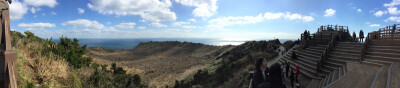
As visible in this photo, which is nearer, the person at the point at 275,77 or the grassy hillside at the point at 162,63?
the person at the point at 275,77

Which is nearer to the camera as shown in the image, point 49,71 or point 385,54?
point 49,71

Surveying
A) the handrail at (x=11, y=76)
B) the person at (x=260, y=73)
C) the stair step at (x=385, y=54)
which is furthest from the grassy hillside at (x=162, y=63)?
the stair step at (x=385, y=54)

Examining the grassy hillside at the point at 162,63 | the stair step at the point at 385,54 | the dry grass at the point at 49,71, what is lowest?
the grassy hillside at the point at 162,63

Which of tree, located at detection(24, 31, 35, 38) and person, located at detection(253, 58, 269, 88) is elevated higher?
tree, located at detection(24, 31, 35, 38)

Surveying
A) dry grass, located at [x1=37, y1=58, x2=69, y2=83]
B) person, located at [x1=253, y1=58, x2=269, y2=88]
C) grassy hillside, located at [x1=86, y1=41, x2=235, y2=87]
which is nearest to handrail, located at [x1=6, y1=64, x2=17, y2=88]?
dry grass, located at [x1=37, y1=58, x2=69, y2=83]

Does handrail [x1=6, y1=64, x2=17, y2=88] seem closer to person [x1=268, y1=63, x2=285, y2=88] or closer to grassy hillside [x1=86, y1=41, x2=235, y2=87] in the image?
person [x1=268, y1=63, x2=285, y2=88]

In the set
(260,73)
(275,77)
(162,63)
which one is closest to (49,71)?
(260,73)

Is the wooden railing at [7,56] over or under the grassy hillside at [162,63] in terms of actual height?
over

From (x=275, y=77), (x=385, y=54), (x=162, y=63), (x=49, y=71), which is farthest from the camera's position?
(x=162, y=63)

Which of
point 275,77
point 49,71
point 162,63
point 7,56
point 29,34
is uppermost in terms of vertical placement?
point 29,34

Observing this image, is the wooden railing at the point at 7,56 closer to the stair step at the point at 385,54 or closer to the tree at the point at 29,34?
the tree at the point at 29,34

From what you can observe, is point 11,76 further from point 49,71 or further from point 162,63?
point 162,63

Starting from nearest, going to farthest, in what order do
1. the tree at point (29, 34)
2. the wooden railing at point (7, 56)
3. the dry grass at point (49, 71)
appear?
the wooden railing at point (7, 56)
the dry grass at point (49, 71)
the tree at point (29, 34)

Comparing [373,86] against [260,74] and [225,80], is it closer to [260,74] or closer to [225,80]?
[260,74]
